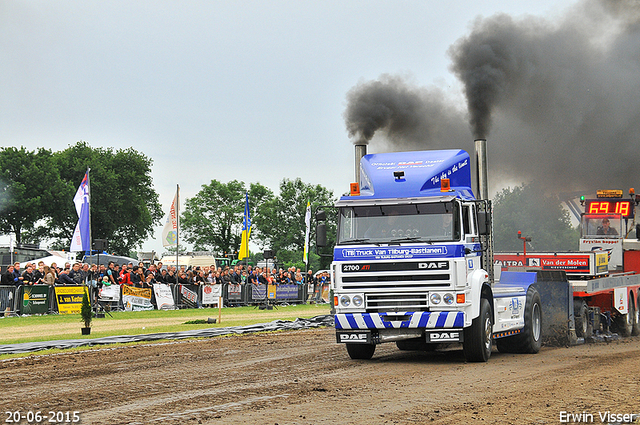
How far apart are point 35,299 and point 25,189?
158 feet

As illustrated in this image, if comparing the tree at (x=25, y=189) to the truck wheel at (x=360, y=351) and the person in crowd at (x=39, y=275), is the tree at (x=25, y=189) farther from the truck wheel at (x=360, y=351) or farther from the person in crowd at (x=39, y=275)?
the truck wheel at (x=360, y=351)

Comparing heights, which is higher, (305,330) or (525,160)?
(525,160)

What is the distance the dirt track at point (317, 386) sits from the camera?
7.75 m

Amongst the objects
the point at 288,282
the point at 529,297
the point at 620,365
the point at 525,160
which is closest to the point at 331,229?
the point at 529,297

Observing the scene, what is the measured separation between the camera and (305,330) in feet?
68.9

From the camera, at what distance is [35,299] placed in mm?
24797

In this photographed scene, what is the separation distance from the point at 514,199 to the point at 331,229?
4706 cm

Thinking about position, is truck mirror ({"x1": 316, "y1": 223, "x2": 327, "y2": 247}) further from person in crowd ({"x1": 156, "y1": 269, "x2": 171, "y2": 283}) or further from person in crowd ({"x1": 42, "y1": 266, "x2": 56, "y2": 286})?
person in crowd ({"x1": 156, "y1": 269, "x2": 171, "y2": 283})

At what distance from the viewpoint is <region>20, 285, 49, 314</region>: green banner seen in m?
24.5

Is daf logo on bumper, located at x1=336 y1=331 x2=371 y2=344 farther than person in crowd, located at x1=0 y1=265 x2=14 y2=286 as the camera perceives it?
No

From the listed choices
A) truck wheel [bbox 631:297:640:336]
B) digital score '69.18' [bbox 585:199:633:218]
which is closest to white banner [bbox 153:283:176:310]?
digital score '69.18' [bbox 585:199:633:218]

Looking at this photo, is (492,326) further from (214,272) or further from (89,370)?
(214,272)

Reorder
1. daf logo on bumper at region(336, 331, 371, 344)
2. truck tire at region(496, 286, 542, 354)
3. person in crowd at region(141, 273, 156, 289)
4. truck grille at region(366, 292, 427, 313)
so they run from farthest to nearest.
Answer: person in crowd at region(141, 273, 156, 289)
truck tire at region(496, 286, 542, 354)
daf logo on bumper at region(336, 331, 371, 344)
truck grille at region(366, 292, 427, 313)

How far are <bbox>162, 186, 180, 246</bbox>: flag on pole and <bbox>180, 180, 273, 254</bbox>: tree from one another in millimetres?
58229
